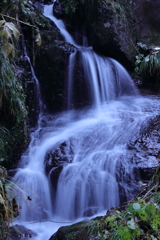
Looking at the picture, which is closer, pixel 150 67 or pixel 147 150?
pixel 147 150

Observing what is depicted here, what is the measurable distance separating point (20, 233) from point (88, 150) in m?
2.10

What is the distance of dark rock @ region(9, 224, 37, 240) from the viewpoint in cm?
318

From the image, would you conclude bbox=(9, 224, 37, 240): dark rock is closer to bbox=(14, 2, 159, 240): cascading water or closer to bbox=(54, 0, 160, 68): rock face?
bbox=(14, 2, 159, 240): cascading water

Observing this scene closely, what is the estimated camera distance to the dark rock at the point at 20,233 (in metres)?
3.18

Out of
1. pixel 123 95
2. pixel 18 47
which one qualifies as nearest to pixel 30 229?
pixel 18 47

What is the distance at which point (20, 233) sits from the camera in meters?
3.36

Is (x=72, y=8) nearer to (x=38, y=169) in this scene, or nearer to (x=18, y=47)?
(x=18, y=47)

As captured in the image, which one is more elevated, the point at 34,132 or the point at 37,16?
the point at 37,16

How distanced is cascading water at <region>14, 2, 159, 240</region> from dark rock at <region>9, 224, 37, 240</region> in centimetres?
37

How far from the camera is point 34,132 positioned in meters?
6.07

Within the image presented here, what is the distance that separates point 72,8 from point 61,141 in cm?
539

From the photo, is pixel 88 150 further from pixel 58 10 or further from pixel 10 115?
pixel 58 10

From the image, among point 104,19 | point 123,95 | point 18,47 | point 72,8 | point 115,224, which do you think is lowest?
point 115,224

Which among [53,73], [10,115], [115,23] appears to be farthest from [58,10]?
[10,115]
